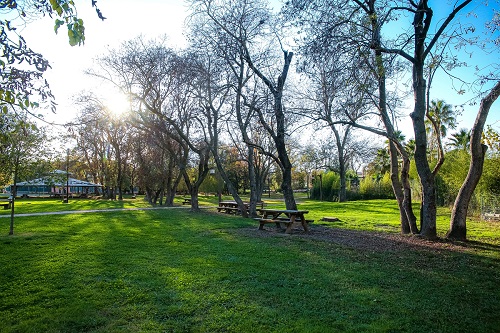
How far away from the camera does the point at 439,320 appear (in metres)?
3.91

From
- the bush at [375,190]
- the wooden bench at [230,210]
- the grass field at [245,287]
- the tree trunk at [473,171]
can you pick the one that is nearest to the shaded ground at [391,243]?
the grass field at [245,287]

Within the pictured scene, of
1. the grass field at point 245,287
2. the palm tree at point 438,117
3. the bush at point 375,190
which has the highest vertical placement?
the palm tree at point 438,117

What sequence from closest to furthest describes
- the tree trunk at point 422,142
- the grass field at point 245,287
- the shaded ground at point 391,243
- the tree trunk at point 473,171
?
1. the grass field at point 245,287
2. the shaded ground at point 391,243
3. the tree trunk at point 473,171
4. the tree trunk at point 422,142

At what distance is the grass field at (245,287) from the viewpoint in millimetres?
3814

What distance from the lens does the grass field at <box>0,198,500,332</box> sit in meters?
3.81

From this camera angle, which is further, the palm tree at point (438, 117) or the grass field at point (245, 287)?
the palm tree at point (438, 117)

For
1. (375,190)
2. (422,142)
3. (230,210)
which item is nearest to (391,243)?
(422,142)

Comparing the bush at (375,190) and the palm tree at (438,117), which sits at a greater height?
the palm tree at (438,117)

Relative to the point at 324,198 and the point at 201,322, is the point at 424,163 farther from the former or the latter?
the point at 324,198

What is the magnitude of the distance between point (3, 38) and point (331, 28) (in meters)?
6.60

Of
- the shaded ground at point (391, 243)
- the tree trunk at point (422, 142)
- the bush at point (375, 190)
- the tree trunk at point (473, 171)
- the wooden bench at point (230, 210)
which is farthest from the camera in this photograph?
the bush at point (375, 190)

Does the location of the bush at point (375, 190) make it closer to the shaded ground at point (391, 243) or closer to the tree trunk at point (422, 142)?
the shaded ground at point (391, 243)

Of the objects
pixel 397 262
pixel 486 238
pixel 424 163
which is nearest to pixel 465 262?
pixel 397 262

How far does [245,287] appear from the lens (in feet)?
16.4
